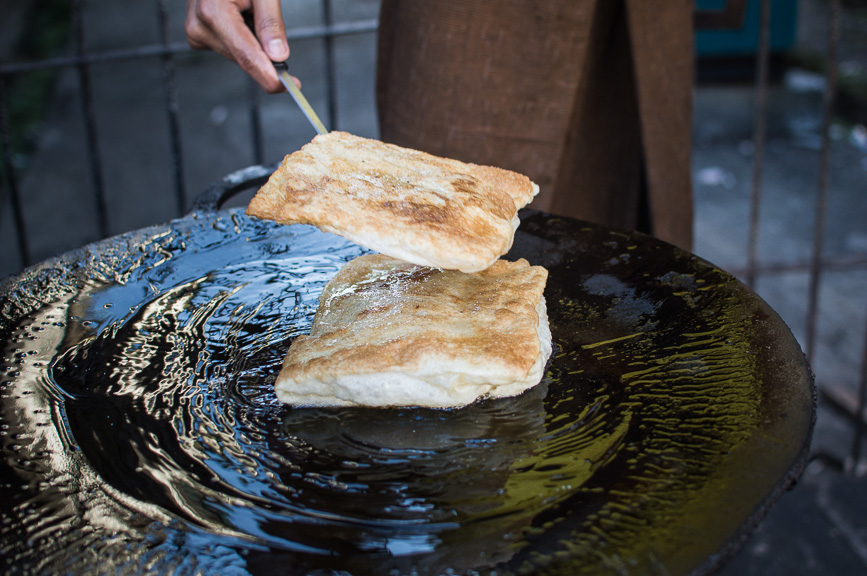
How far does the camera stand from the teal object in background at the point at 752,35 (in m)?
7.63

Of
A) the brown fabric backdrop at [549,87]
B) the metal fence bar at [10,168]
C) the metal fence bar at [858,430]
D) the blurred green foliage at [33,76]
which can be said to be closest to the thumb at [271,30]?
the brown fabric backdrop at [549,87]

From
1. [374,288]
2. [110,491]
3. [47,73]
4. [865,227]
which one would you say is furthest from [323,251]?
[47,73]

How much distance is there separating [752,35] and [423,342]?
7692 millimetres

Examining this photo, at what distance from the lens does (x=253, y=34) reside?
1.99 m

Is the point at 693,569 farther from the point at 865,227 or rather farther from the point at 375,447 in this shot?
the point at 865,227

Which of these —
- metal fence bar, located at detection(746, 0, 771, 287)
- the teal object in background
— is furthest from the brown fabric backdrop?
the teal object in background

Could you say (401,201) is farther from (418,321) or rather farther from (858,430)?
(858,430)

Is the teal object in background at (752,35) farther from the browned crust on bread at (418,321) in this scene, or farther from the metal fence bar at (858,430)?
the browned crust on bread at (418,321)

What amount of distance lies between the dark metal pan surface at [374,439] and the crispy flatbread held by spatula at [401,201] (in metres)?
0.30

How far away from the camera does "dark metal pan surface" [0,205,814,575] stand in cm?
106

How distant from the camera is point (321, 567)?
3.43 ft

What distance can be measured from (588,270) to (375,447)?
83 centimetres

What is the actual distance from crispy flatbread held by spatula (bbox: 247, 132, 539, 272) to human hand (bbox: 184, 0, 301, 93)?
0.32 metres

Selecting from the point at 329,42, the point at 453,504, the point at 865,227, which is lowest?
the point at 865,227
